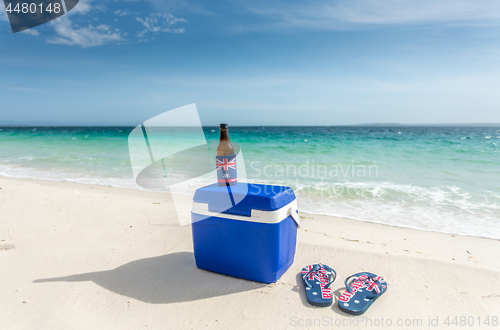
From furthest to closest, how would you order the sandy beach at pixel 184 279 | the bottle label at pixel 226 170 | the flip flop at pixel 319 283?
the bottle label at pixel 226 170 < the flip flop at pixel 319 283 < the sandy beach at pixel 184 279

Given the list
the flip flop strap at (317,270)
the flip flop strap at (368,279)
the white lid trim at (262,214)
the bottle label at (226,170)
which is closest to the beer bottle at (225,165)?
the bottle label at (226,170)

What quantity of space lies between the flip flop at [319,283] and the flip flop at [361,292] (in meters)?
0.10

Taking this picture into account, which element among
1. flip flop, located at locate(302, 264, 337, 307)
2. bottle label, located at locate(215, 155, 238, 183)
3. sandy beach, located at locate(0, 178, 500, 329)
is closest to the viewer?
sandy beach, located at locate(0, 178, 500, 329)

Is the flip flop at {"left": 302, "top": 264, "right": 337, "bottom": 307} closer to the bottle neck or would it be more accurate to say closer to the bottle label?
the bottle label

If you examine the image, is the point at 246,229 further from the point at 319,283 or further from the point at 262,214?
the point at 319,283

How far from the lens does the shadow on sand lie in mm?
2021

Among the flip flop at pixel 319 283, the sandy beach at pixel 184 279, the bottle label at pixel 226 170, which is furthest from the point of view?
the bottle label at pixel 226 170

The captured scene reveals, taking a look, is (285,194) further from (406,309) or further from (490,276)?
(490,276)

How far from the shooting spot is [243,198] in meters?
1.99

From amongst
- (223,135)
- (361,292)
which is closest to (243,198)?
(223,135)

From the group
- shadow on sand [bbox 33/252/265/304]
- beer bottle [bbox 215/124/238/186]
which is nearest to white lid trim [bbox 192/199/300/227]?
beer bottle [bbox 215/124/238/186]

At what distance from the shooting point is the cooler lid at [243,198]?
194 cm

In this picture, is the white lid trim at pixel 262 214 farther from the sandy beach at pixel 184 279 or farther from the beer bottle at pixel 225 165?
the sandy beach at pixel 184 279

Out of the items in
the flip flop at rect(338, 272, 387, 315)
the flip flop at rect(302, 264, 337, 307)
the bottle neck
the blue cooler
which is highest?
the bottle neck
